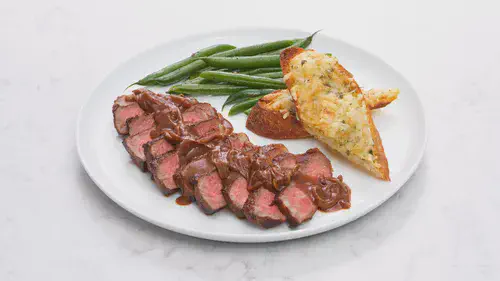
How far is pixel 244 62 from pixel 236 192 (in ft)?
7.56

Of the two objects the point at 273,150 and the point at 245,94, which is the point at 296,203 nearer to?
the point at 273,150

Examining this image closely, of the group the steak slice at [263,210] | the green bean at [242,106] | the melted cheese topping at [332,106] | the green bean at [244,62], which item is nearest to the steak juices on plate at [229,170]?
the steak slice at [263,210]

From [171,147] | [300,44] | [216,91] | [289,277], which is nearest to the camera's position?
[289,277]

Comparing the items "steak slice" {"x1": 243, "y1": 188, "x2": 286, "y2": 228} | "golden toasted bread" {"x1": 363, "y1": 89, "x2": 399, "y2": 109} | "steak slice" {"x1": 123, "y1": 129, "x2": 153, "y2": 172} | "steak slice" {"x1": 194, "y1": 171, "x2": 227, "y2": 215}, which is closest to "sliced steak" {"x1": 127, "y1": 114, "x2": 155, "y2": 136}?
"steak slice" {"x1": 123, "y1": 129, "x2": 153, "y2": 172}

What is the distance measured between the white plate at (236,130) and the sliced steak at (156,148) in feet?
0.77

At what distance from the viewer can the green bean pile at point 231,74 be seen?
653 centimetres

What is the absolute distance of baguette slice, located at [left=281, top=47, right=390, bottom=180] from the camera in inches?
211

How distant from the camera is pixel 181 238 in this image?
5012 mm

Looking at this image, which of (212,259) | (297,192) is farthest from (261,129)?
(212,259)

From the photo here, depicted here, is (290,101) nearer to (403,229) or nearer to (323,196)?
(323,196)

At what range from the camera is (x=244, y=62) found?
6781 mm

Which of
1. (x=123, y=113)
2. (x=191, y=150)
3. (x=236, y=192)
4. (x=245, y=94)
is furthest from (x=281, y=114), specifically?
(x=123, y=113)

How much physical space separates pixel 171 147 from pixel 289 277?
5.30ft

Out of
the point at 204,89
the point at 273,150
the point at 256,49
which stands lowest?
the point at 273,150
